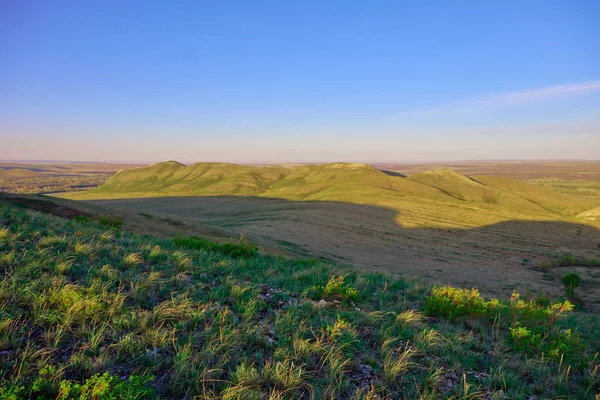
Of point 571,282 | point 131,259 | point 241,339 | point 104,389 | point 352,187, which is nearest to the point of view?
point 104,389

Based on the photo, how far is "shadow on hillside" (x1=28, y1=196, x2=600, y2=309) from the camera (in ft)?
71.5

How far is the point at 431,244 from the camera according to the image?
110ft

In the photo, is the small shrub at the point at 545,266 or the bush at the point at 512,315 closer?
the bush at the point at 512,315

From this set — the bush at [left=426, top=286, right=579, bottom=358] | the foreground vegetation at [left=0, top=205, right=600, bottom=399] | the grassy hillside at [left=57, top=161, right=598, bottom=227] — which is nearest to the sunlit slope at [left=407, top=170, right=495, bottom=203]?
the grassy hillside at [left=57, top=161, right=598, bottom=227]

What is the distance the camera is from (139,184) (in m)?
119

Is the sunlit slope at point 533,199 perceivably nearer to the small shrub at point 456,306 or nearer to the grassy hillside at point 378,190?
the grassy hillside at point 378,190

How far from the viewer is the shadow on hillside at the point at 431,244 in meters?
21.8

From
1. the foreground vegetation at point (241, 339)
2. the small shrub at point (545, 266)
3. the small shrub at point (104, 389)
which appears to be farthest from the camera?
the small shrub at point (545, 266)

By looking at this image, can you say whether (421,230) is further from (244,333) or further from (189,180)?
(189,180)

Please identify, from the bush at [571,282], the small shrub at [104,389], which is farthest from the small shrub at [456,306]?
the bush at [571,282]

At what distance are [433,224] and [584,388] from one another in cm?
4179

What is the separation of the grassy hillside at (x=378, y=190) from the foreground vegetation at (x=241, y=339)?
38.2 m

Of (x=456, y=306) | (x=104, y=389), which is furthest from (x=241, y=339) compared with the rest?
(x=456, y=306)

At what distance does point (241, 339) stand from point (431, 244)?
32.7m
